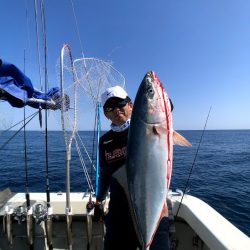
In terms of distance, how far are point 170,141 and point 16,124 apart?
4696 mm

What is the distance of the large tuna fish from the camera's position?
6.17ft

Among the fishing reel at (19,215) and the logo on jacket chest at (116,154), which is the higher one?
the logo on jacket chest at (116,154)

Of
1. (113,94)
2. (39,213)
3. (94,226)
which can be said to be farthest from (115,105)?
(94,226)

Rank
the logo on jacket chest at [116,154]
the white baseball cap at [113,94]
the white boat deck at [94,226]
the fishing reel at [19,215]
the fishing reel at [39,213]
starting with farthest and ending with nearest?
the fishing reel at [19,215], the fishing reel at [39,213], the white boat deck at [94,226], the logo on jacket chest at [116,154], the white baseball cap at [113,94]

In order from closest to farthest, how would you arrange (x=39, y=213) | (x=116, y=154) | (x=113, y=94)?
(x=113, y=94) < (x=116, y=154) < (x=39, y=213)

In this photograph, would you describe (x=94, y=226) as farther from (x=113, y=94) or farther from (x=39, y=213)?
(x=113, y=94)

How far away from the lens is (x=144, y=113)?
1.91 metres

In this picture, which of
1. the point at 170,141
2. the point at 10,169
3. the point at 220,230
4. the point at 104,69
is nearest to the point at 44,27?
the point at 104,69

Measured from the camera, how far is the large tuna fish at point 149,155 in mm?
1881

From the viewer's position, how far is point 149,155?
189cm

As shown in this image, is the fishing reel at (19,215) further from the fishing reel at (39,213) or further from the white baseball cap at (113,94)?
the white baseball cap at (113,94)

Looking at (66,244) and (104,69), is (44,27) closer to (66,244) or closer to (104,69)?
(104,69)

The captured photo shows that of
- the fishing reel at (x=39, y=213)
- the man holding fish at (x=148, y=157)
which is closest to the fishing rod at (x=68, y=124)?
the fishing reel at (x=39, y=213)

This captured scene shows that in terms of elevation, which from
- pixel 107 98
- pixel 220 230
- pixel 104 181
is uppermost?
pixel 107 98
